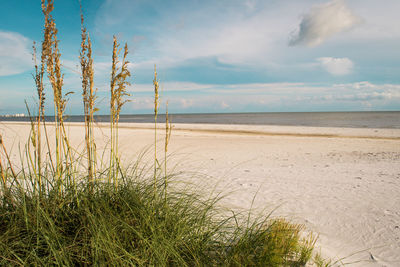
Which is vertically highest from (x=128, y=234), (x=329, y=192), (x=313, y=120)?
(x=313, y=120)

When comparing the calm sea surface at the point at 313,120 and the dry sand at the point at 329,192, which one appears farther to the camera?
the calm sea surface at the point at 313,120

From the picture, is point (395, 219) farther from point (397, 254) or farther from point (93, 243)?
point (93, 243)

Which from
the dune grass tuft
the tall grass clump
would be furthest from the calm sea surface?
the dune grass tuft

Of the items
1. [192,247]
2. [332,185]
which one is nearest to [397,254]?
→ [192,247]

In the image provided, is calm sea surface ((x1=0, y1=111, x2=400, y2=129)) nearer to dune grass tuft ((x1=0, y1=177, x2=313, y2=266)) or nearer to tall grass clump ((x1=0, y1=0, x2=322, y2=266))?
tall grass clump ((x1=0, y1=0, x2=322, y2=266))

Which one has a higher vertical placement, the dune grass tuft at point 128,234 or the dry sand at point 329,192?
the dune grass tuft at point 128,234

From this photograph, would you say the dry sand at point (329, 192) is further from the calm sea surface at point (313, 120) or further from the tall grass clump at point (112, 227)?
the calm sea surface at point (313, 120)

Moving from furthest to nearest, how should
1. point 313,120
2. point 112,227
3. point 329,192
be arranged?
point 313,120 → point 329,192 → point 112,227

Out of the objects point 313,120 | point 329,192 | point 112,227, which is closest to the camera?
point 112,227

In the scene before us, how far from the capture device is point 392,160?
9.59m

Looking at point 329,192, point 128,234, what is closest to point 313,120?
point 329,192

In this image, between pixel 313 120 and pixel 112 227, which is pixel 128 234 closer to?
pixel 112 227

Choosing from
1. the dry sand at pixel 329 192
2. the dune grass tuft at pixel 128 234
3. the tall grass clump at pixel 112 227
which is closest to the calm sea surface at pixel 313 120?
the tall grass clump at pixel 112 227

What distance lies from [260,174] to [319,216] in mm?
3076
